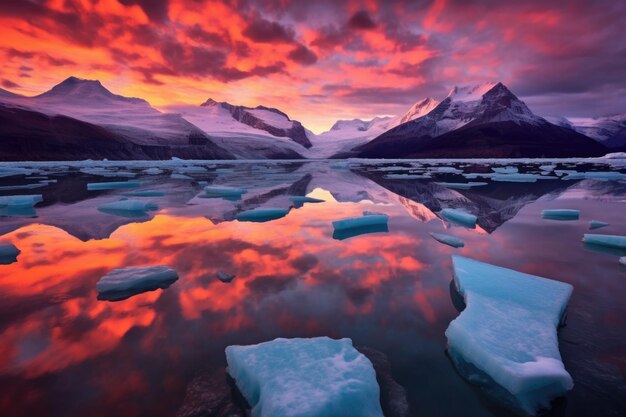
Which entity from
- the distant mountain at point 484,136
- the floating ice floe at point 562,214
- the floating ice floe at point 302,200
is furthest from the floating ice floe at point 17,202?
the distant mountain at point 484,136

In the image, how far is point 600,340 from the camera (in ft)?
8.09

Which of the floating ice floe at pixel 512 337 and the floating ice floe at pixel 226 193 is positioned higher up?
the floating ice floe at pixel 512 337

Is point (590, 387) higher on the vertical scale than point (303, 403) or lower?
lower

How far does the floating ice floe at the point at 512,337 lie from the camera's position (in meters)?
1.87

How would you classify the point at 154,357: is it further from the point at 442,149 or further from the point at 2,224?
the point at 442,149

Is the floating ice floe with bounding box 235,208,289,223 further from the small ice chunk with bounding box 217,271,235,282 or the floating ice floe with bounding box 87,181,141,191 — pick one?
the floating ice floe with bounding box 87,181,141,191

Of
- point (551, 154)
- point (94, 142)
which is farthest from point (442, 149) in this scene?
point (94, 142)

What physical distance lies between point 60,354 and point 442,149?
14479 centimetres

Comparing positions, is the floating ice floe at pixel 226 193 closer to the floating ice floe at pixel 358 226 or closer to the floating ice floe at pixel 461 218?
the floating ice floe at pixel 358 226

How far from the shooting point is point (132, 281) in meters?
3.48

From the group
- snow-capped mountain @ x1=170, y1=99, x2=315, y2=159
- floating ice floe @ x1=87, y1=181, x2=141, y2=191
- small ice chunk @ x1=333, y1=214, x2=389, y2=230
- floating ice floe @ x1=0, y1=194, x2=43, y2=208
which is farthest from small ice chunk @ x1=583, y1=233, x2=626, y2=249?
snow-capped mountain @ x1=170, y1=99, x2=315, y2=159

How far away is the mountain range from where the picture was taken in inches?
2392

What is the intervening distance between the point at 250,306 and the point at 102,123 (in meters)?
87.3

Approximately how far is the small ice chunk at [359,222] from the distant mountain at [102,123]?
64.6 metres
